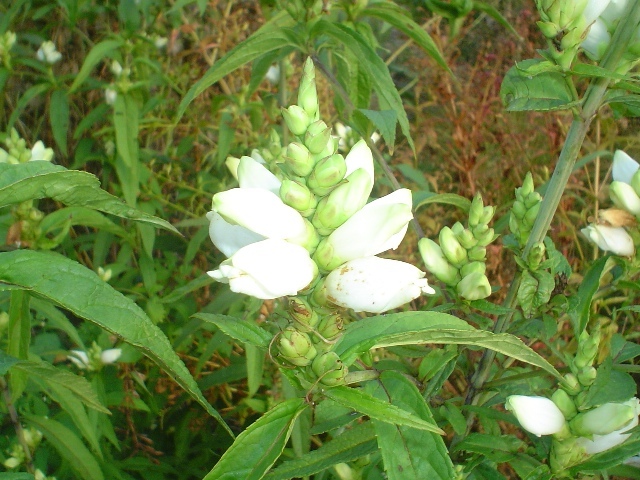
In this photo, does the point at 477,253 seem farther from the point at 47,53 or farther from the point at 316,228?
the point at 47,53

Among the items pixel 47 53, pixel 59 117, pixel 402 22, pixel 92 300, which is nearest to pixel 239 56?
pixel 402 22

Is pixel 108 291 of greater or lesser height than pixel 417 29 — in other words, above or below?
below

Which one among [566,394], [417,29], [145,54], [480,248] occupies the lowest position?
[145,54]

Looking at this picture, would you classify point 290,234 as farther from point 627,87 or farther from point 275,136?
point 275,136

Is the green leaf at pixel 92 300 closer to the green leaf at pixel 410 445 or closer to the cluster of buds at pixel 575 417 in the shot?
the green leaf at pixel 410 445

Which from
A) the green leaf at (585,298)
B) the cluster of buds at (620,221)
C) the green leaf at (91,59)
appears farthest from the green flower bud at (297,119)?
the green leaf at (91,59)

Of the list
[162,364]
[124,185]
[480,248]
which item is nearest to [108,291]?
[162,364]
